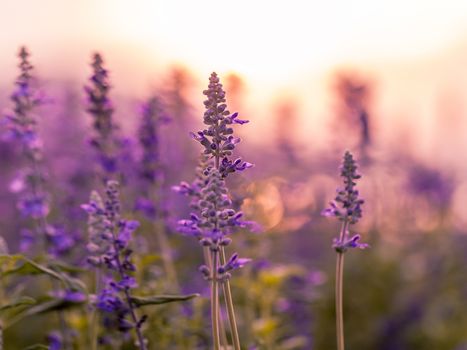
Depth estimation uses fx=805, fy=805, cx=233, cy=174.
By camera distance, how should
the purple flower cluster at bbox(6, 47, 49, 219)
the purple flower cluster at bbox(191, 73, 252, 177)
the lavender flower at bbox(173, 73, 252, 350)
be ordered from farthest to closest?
1. the purple flower cluster at bbox(6, 47, 49, 219)
2. the purple flower cluster at bbox(191, 73, 252, 177)
3. the lavender flower at bbox(173, 73, 252, 350)

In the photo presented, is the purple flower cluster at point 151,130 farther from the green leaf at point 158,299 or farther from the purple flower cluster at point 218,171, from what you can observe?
the purple flower cluster at point 218,171

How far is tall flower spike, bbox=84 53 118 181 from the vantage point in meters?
4.60

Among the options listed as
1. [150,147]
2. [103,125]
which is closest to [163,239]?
[150,147]

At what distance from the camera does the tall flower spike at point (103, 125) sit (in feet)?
15.1

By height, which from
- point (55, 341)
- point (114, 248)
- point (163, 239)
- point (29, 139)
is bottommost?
point (55, 341)

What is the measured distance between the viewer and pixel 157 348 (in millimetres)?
4828

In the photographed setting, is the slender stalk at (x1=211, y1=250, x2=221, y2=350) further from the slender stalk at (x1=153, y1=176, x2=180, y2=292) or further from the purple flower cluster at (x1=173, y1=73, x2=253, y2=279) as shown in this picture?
the slender stalk at (x1=153, y1=176, x2=180, y2=292)

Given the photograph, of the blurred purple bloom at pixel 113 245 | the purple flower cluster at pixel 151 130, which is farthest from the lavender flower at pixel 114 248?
the purple flower cluster at pixel 151 130

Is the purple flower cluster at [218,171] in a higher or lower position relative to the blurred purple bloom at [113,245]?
higher

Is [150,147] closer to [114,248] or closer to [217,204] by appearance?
[114,248]

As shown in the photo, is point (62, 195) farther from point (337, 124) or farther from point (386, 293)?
point (386, 293)

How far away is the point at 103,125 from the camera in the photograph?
483 cm

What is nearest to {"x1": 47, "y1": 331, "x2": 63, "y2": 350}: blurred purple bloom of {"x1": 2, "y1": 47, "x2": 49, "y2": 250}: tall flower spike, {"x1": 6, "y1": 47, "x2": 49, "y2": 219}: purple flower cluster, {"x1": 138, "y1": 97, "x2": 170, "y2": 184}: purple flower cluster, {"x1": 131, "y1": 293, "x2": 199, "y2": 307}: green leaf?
{"x1": 2, "y1": 47, "x2": 49, "y2": 250}: tall flower spike

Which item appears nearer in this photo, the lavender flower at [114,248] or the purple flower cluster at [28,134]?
the lavender flower at [114,248]
